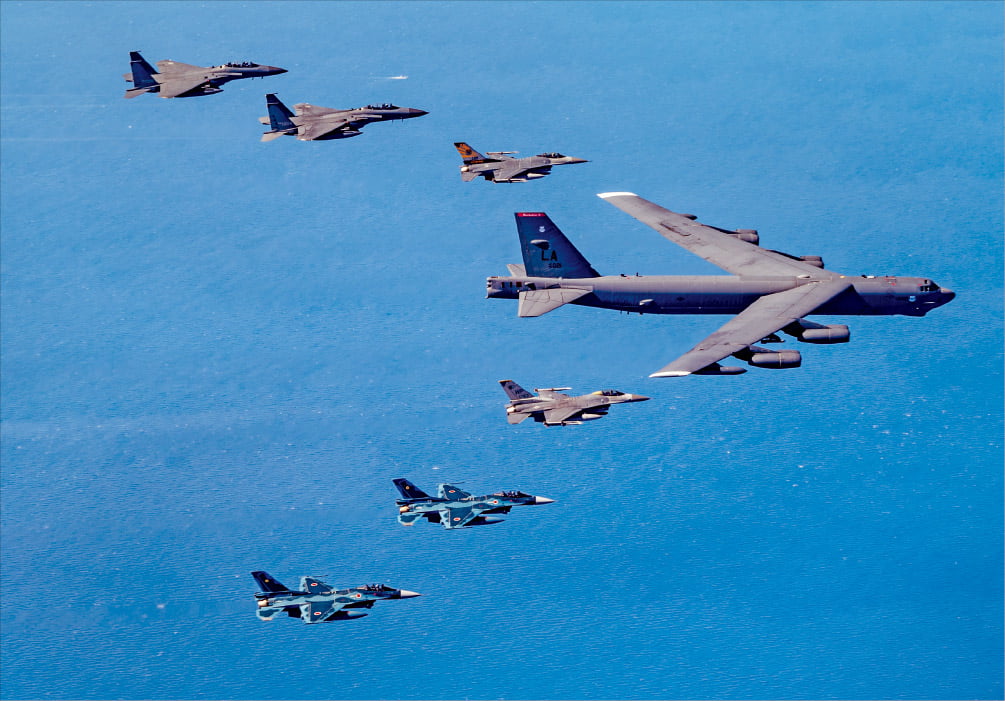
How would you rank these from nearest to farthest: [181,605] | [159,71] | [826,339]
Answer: [826,339] → [181,605] → [159,71]

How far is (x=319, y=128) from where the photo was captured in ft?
430

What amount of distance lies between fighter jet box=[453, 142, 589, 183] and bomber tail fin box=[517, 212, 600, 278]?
54.8ft

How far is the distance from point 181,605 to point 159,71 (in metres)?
53.2

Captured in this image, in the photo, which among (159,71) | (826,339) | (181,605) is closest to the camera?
(826,339)

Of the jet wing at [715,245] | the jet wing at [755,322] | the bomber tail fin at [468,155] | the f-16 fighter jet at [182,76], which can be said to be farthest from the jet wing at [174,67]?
the jet wing at [755,322]

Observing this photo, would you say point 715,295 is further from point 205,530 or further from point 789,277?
point 205,530

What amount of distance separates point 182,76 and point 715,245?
5637cm

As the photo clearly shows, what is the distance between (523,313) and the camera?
112 m

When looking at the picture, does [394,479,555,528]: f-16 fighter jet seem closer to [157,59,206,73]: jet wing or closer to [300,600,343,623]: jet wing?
[300,600,343,623]: jet wing

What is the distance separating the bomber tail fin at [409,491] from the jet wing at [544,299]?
16.5 m

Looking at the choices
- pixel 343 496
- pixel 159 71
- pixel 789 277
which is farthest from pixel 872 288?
pixel 159 71

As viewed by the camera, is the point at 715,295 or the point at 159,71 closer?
the point at 715,295

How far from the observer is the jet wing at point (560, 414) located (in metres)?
107

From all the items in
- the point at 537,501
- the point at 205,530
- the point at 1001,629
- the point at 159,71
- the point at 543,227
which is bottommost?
the point at 1001,629
